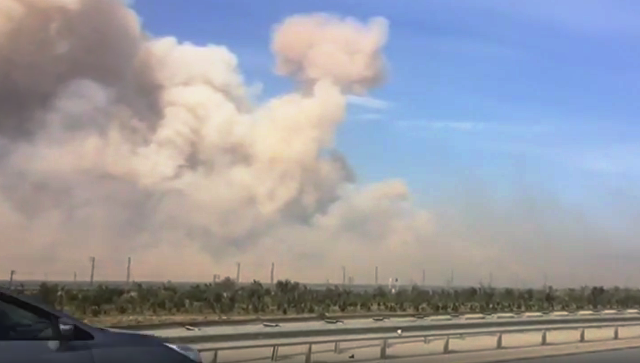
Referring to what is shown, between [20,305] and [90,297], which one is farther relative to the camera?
[90,297]

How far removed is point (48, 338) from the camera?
8.26 meters

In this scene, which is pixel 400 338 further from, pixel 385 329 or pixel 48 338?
pixel 48 338

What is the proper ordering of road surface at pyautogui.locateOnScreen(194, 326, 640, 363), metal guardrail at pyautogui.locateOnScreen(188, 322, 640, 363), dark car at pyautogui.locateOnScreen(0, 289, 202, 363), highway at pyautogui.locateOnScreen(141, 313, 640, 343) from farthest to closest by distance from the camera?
1. road surface at pyautogui.locateOnScreen(194, 326, 640, 363)
2. highway at pyautogui.locateOnScreen(141, 313, 640, 343)
3. metal guardrail at pyautogui.locateOnScreen(188, 322, 640, 363)
4. dark car at pyautogui.locateOnScreen(0, 289, 202, 363)

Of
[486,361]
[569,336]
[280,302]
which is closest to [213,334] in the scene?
[486,361]

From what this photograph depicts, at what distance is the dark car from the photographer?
806 cm

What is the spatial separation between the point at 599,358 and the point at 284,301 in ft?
106

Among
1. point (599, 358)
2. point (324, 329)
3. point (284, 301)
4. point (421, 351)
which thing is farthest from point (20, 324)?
point (284, 301)

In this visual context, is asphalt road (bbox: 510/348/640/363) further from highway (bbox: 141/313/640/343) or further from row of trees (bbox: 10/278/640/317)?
row of trees (bbox: 10/278/640/317)

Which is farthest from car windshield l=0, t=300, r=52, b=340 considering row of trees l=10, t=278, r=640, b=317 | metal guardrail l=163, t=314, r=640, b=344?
row of trees l=10, t=278, r=640, b=317

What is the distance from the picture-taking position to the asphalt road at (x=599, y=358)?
70.8 feet

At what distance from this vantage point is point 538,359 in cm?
2173

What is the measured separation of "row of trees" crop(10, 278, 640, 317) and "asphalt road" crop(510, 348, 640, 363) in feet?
67.5

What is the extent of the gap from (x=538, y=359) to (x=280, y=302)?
33000 mm

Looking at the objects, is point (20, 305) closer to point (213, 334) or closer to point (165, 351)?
point (165, 351)
